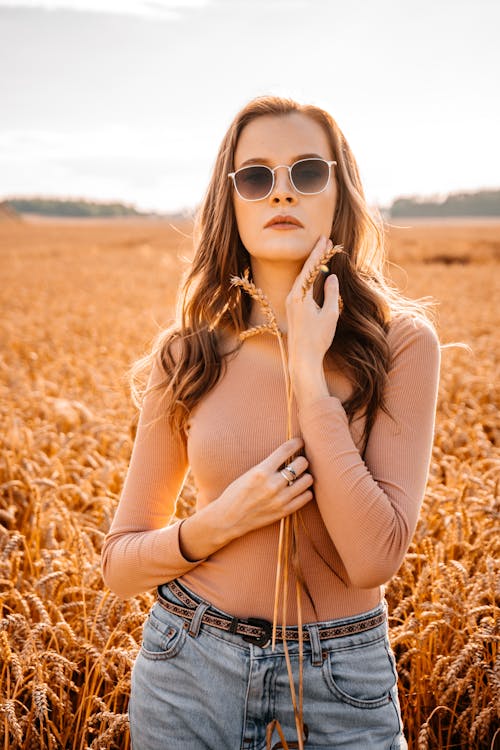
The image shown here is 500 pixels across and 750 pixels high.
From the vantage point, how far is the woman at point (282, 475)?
Answer: 1650mm

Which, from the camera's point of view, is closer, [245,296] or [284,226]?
[284,226]

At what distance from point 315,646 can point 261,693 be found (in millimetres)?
176

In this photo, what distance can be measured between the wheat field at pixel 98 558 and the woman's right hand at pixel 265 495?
81cm

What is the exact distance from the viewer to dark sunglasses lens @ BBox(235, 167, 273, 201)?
1914mm

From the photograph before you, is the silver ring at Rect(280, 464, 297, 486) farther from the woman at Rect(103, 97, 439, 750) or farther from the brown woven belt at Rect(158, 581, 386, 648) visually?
the brown woven belt at Rect(158, 581, 386, 648)

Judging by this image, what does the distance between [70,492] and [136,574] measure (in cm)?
209

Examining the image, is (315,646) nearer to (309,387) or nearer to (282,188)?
(309,387)

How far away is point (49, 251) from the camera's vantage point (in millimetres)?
32625

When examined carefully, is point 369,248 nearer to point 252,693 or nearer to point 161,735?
point 252,693

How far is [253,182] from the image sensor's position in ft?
6.36

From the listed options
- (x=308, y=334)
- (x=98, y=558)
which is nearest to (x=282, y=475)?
(x=308, y=334)

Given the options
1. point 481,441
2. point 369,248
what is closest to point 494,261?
point 481,441

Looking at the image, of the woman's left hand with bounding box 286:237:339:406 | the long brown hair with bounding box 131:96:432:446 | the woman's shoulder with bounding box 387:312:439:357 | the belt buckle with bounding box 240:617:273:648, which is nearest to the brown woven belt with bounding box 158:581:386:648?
the belt buckle with bounding box 240:617:273:648

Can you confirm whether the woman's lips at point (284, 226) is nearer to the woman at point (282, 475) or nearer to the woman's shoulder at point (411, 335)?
the woman at point (282, 475)
